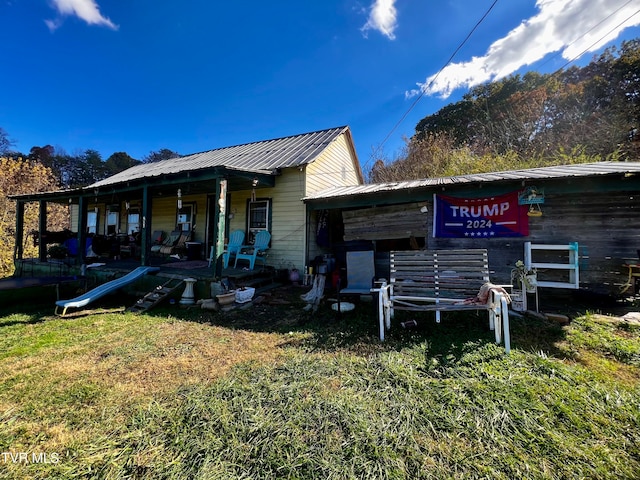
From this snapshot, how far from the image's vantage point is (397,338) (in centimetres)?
352

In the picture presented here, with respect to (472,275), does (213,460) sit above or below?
below

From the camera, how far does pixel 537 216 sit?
207 inches

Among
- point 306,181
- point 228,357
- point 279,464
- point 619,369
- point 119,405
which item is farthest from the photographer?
point 306,181

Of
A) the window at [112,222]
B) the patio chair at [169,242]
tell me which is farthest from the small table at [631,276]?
the window at [112,222]

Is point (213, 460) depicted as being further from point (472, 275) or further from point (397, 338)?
point (472, 275)

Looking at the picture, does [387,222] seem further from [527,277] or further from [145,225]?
[145,225]

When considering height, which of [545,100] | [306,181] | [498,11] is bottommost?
[306,181]

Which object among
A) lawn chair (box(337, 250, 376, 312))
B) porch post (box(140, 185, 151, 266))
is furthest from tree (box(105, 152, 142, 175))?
lawn chair (box(337, 250, 376, 312))

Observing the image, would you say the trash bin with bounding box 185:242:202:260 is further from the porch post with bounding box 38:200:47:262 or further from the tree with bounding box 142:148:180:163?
the tree with bounding box 142:148:180:163

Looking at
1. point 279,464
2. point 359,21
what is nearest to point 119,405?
point 279,464

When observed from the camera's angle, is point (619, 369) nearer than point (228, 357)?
Yes

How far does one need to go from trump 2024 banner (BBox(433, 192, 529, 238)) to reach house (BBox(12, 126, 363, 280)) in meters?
3.49

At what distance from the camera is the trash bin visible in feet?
29.6

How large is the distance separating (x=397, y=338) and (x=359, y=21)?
942cm
